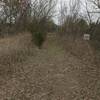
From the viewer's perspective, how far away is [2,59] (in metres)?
8.43

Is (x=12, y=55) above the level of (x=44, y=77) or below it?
above

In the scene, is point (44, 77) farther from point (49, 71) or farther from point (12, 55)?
point (12, 55)

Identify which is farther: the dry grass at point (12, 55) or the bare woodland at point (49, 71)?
the dry grass at point (12, 55)

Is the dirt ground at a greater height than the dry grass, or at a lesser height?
lesser

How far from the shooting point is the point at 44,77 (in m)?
7.30

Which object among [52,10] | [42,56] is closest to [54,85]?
[42,56]

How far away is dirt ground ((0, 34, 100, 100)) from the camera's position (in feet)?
19.5

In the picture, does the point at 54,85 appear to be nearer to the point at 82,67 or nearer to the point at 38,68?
the point at 38,68

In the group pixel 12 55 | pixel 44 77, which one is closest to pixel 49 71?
pixel 44 77

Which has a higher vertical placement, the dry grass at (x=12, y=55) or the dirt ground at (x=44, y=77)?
the dry grass at (x=12, y=55)

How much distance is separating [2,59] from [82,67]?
352 cm

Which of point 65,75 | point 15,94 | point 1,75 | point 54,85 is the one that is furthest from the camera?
point 65,75

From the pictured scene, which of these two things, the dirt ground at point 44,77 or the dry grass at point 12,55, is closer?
the dirt ground at point 44,77

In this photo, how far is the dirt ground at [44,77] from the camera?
593cm
